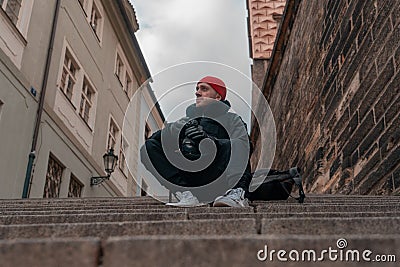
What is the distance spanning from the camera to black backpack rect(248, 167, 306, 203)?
358 cm

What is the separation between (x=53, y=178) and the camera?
1073cm

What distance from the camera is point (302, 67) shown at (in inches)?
334

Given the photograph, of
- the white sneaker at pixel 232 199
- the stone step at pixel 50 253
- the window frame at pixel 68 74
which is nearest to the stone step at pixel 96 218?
the stone step at pixel 50 253

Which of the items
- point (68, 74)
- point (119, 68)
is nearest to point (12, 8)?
point (68, 74)

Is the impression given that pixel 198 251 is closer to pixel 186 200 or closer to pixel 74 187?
pixel 186 200

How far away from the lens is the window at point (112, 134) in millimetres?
14782

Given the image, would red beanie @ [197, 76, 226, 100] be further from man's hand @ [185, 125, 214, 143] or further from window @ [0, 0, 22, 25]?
window @ [0, 0, 22, 25]

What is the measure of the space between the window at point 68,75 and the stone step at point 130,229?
33.0ft

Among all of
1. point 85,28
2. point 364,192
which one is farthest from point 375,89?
point 85,28

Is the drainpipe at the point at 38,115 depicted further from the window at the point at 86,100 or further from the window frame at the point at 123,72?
the window frame at the point at 123,72

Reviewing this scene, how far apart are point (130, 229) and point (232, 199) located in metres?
1.61

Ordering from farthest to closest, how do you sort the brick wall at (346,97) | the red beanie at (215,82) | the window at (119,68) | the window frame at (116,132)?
the window at (119,68) < the window frame at (116,132) < the brick wall at (346,97) < the red beanie at (215,82)

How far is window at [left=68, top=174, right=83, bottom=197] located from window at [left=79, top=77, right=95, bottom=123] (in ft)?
4.83

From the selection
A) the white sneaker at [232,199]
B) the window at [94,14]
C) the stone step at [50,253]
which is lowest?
the stone step at [50,253]
